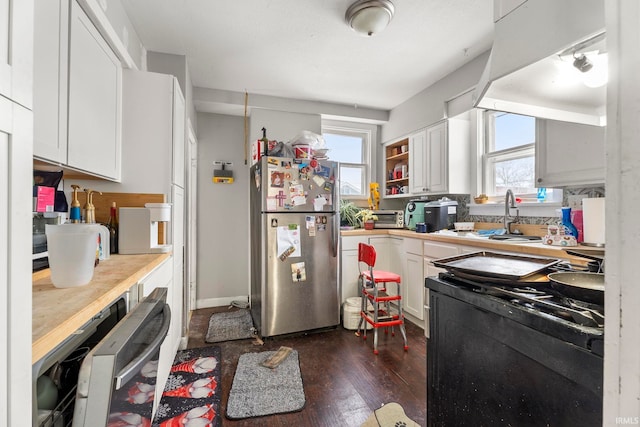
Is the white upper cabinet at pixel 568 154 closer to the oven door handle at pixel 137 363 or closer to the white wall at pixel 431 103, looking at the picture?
the white wall at pixel 431 103

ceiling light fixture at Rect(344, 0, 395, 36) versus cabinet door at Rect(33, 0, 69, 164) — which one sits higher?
ceiling light fixture at Rect(344, 0, 395, 36)

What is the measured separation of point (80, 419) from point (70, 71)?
4.53 feet

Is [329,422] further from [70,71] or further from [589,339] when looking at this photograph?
[70,71]

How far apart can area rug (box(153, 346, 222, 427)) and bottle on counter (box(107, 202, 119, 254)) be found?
37.8 inches

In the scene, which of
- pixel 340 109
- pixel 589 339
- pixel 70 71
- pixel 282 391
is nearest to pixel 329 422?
pixel 282 391

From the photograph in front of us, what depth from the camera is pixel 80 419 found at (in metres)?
0.60

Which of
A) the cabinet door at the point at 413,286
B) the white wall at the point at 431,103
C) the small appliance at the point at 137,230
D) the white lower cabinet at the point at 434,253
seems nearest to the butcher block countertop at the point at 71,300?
the small appliance at the point at 137,230

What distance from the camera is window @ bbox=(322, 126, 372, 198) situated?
404 centimetres

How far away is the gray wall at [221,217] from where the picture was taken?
3.40 metres

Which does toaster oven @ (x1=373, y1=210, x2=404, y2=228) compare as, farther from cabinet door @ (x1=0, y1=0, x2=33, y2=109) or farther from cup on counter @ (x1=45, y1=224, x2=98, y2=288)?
cabinet door @ (x1=0, y1=0, x2=33, y2=109)

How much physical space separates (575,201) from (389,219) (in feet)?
5.56

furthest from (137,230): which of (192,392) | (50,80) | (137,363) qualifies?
(137,363)

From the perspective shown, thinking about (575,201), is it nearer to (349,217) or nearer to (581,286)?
(581,286)

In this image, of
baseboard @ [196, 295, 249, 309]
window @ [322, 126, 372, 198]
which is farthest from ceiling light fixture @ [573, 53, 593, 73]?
baseboard @ [196, 295, 249, 309]
